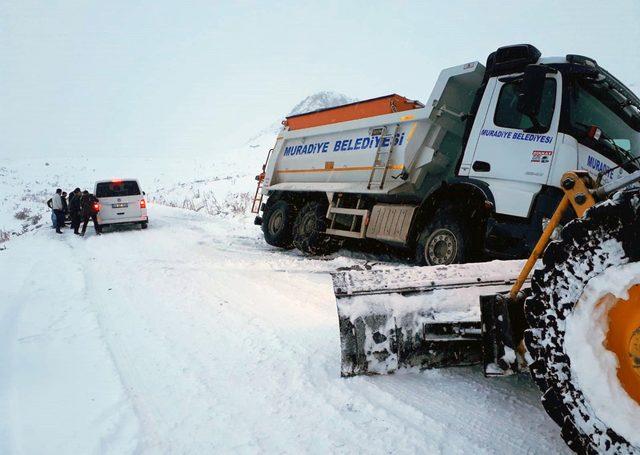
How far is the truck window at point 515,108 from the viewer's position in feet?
14.1

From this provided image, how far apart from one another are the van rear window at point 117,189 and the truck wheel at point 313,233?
7210 mm

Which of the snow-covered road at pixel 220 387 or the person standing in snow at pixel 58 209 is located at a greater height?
the person standing in snow at pixel 58 209

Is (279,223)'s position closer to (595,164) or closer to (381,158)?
(381,158)

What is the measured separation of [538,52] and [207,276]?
16.6 ft

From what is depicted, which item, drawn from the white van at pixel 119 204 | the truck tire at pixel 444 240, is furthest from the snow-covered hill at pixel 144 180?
the truck tire at pixel 444 240

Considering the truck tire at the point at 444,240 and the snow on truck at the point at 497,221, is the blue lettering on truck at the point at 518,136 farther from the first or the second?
the truck tire at the point at 444,240

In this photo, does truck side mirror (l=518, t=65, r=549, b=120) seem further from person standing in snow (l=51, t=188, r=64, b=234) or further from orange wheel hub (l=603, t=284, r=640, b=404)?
person standing in snow (l=51, t=188, r=64, b=234)

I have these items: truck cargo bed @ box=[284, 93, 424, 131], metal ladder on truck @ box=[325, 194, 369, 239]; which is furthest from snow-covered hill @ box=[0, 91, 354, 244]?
metal ladder on truck @ box=[325, 194, 369, 239]

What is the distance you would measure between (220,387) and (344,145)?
5573 millimetres

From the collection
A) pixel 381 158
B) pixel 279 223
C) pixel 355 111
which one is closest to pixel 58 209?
pixel 279 223

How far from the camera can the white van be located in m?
12.1

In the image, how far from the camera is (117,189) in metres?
12.5

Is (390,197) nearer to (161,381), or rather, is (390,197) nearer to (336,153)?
(336,153)

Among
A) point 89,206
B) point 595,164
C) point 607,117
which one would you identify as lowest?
point 89,206
